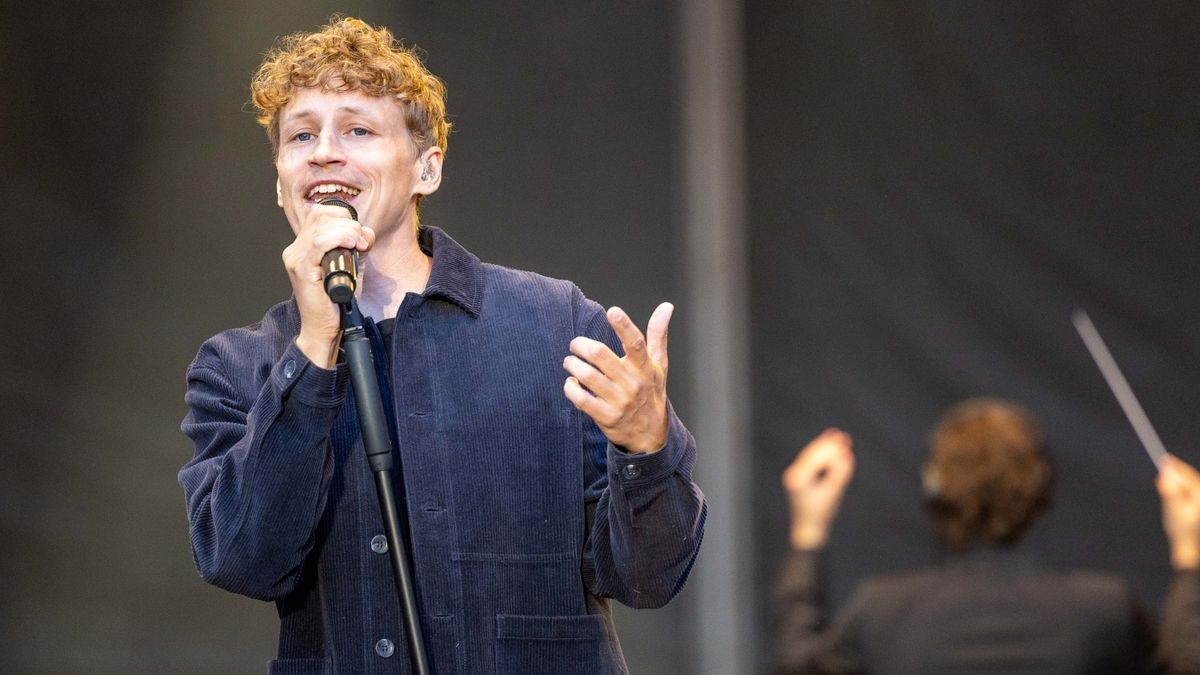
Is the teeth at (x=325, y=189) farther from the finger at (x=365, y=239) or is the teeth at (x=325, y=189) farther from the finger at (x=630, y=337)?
the finger at (x=630, y=337)

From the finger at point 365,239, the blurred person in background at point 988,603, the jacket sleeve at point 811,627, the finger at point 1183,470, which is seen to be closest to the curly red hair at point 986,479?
the blurred person in background at point 988,603

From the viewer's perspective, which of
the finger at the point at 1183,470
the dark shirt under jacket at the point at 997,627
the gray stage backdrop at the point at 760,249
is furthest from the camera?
the gray stage backdrop at the point at 760,249

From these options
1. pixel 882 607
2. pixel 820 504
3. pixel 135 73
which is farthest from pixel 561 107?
pixel 882 607

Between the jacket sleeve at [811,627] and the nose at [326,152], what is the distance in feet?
4.39

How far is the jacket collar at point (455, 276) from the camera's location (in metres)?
1.86

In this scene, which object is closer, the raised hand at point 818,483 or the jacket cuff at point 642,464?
the jacket cuff at point 642,464

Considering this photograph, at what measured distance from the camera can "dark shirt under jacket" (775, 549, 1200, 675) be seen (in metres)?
2.50

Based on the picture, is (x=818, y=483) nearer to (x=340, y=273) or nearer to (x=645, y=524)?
(x=645, y=524)

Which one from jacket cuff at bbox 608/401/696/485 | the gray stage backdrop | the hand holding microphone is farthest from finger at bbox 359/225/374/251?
the gray stage backdrop

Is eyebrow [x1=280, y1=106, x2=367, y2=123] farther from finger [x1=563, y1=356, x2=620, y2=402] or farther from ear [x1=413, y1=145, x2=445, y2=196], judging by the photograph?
finger [x1=563, y1=356, x2=620, y2=402]

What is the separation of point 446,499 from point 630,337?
14.7 inches

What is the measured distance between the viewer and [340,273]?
1.45m

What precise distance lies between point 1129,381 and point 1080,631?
3.81ft

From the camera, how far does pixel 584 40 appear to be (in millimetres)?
4082
